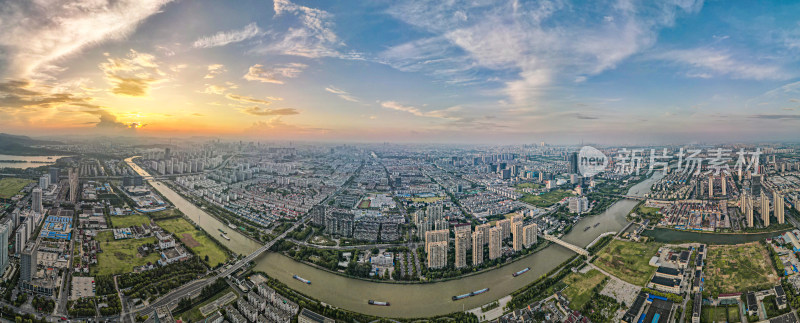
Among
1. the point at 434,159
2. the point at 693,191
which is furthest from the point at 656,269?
the point at 434,159

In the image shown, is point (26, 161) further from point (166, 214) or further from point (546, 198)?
point (546, 198)

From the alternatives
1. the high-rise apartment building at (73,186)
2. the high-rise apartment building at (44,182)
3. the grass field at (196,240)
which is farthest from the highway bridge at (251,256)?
the high-rise apartment building at (44,182)

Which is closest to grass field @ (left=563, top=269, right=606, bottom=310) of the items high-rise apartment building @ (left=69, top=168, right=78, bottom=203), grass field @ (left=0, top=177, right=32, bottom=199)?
high-rise apartment building @ (left=69, top=168, right=78, bottom=203)

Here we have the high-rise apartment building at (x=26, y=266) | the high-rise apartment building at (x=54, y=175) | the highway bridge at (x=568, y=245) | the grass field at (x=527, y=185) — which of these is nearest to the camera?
the high-rise apartment building at (x=26, y=266)

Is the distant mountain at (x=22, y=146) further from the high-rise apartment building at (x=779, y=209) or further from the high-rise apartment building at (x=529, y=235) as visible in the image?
the high-rise apartment building at (x=779, y=209)

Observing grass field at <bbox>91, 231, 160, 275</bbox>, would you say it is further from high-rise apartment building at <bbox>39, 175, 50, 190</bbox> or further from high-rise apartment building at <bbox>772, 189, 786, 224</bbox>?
high-rise apartment building at <bbox>772, 189, 786, 224</bbox>

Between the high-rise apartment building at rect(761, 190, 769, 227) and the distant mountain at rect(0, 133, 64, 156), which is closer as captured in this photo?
the high-rise apartment building at rect(761, 190, 769, 227)
